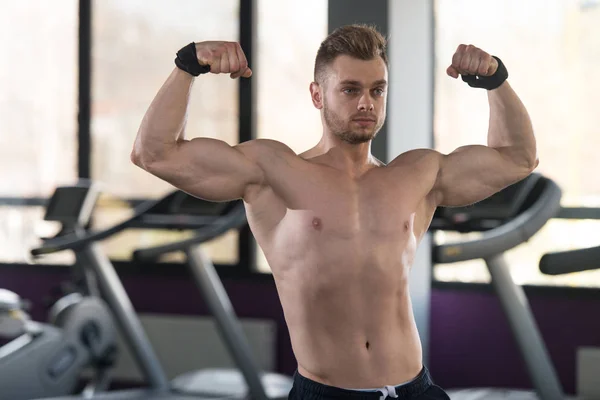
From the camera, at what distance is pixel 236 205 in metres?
4.50

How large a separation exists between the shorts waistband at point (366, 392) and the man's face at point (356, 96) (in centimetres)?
52

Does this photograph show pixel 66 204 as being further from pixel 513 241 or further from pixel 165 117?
pixel 165 117

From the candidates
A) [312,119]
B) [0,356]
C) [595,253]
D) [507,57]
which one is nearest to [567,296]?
[507,57]

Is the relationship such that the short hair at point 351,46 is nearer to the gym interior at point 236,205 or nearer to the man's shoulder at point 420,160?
the man's shoulder at point 420,160

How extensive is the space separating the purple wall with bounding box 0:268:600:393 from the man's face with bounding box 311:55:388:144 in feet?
9.25

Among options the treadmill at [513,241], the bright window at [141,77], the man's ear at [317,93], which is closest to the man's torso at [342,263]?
the man's ear at [317,93]

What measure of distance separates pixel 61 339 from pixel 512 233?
2499 millimetres

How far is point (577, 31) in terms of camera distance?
14.3 ft

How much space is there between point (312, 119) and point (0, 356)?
2028 millimetres

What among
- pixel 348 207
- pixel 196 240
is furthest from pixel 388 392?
pixel 196 240

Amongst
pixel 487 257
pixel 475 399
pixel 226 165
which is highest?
pixel 226 165

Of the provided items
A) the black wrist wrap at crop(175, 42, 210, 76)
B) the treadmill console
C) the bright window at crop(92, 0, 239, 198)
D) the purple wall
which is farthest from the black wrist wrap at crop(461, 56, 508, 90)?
the bright window at crop(92, 0, 239, 198)

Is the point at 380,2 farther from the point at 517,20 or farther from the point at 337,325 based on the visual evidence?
the point at 337,325

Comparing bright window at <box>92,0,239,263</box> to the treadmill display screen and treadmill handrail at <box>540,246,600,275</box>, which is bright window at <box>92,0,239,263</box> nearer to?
the treadmill display screen
